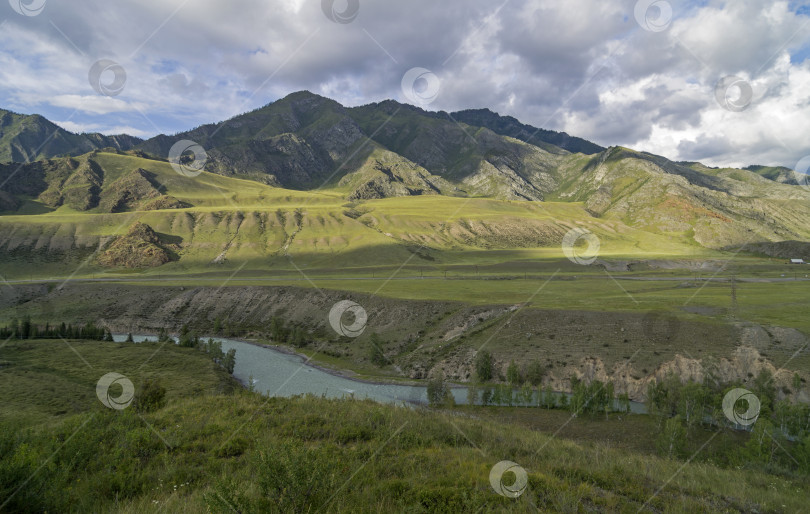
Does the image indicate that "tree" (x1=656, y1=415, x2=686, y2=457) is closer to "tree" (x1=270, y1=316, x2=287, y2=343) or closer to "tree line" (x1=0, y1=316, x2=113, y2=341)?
"tree" (x1=270, y1=316, x2=287, y2=343)

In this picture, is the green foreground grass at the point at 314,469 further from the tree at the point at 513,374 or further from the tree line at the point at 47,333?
the tree line at the point at 47,333

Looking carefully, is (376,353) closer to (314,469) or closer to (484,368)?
(484,368)

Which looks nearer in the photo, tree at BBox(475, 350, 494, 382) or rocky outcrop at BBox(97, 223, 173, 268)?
tree at BBox(475, 350, 494, 382)

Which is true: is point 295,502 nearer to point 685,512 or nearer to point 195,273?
point 685,512

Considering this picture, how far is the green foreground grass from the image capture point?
8391mm

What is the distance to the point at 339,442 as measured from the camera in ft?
47.7

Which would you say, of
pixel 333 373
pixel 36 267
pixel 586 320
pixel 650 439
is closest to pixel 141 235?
pixel 36 267

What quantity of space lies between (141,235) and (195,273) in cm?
6112

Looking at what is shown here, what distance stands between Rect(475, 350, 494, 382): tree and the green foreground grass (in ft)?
142

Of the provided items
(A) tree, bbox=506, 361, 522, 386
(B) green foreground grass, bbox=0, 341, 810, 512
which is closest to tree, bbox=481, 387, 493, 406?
(A) tree, bbox=506, 361, 522, 386

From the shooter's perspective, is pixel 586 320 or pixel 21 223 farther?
pixel 21 223

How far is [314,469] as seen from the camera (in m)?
8.27

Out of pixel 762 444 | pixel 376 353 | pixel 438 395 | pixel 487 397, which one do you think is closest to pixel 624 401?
pixel 762 444

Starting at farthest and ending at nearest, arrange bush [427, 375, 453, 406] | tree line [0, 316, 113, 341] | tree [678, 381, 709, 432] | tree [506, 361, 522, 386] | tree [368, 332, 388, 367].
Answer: tree line [0, 316, 113, 341] → tree [368, 332, 388, 367] → tree [506, 361, 522, 386] → bush [427, 375, 453, 406] → tree [678, 381, 709, 432]
